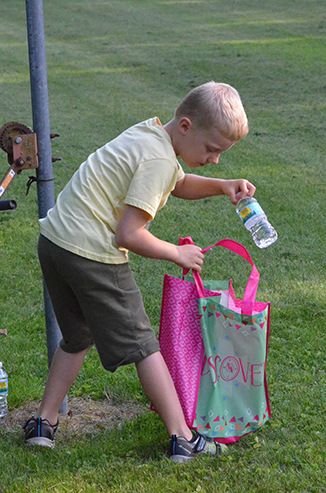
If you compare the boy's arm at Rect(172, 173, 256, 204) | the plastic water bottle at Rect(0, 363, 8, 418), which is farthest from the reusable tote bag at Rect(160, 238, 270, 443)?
the plastic water bottle at Rect(0, 363, 8, 418)

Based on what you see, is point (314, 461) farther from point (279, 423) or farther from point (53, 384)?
point (53, 384)

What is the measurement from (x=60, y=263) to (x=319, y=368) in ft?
5.23

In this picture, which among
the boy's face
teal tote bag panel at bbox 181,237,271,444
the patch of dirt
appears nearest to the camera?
the boy's face

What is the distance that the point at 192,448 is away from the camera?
2.67m

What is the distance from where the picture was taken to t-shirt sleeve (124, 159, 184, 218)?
237 centimetres

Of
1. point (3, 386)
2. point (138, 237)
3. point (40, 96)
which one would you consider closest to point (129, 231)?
point (138, 237)

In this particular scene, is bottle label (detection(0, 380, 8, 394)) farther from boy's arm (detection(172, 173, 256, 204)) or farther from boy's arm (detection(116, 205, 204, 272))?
boy's arm (detection(172, 173, 256, 204))

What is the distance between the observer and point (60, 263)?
254 cm

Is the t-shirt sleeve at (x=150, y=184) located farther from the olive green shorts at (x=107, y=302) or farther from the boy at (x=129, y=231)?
the olive green shorts at (x=107, y=302)

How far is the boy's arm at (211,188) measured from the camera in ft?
9.20

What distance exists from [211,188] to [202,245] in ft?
7.82

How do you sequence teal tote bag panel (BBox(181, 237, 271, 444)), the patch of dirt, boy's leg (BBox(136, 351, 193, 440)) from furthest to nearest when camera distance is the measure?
the patch of dirt
teal tote bag panel (BBox(181, 237, 271, 444))
boy's leg (BBox(136, 351, 193, 440))

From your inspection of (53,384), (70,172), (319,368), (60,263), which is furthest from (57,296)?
(70,172)

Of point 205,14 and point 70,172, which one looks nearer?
point 70,172
